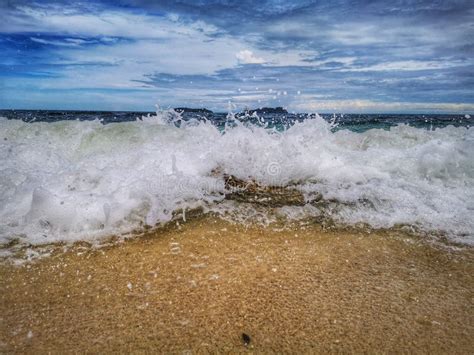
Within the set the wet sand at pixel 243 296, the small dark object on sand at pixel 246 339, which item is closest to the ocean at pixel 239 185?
the wet sand at pixel 243 296

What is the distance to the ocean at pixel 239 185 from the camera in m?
3.00

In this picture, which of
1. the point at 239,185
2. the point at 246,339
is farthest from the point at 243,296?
the point at 239,185

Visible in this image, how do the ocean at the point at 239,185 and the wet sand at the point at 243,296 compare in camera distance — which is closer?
the wet sand at the point at 243,296

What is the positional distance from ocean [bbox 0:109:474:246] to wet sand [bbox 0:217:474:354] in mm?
340

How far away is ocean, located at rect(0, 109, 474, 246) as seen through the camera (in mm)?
3004

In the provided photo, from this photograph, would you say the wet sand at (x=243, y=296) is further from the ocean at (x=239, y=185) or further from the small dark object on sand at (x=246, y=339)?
the ocean at (x=239, y=185)

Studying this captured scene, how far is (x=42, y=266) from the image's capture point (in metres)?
2.44

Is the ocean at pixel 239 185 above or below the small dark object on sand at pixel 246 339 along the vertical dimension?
above

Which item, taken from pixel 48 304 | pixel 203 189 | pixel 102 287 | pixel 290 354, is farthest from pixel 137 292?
pixel 203 189

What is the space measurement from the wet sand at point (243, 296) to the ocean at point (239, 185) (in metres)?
0.34

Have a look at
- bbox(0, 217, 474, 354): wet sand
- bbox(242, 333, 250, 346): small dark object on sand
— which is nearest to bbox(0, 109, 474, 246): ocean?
bbox(0, 217, 474, 354): wet sand

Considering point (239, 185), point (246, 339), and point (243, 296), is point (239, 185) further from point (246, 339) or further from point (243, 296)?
point (246, 339)

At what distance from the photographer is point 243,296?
80.4 inches

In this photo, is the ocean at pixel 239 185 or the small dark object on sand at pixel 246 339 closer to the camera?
the small dark object on sand at pixel 246 339
